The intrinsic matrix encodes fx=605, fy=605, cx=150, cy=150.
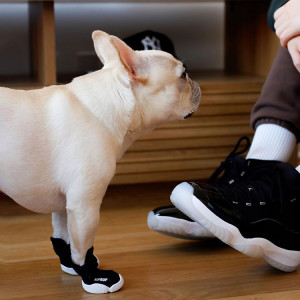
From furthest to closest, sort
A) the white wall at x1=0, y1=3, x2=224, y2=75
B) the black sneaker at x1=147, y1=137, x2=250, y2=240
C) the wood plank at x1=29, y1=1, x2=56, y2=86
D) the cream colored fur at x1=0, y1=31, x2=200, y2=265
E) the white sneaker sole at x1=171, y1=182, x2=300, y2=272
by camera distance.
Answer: the white wall at x1=0, y1=3, x2=224, y2=75, the wood plank at x1=29, y1=1, x2=56, y2=86, the black sneaker at x1=147, y1=137, x2=250, y2=240, the white sneaker sole at x1=171, y1=182, x2=300, y2=272, the cream colored fur at x1=0, y1=31, x2=200, y2=265

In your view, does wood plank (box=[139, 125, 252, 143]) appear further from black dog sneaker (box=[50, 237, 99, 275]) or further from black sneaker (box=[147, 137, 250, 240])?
black dog sneaker (box=[50, 237, 99, 275])

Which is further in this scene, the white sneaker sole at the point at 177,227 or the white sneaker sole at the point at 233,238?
the white sneaker sole at the point at 177,227

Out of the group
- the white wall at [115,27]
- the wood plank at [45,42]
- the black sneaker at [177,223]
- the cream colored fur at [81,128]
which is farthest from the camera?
the white wall at [115,27]

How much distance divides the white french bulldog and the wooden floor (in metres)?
0.06

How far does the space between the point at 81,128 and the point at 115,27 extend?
3.44 feet

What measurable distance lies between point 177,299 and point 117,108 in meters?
0.29

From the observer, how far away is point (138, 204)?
1441mm

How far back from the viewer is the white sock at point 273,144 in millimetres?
1123

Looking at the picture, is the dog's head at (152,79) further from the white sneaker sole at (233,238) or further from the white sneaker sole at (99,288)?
the white sneaker sole at (99,288)

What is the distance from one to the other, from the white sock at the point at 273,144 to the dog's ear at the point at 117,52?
0.35 metres

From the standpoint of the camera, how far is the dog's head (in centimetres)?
88

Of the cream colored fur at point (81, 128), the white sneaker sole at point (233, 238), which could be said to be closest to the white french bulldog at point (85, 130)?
the cream colored fur at point (81, 128)

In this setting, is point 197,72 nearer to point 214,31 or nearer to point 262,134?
point 214,31

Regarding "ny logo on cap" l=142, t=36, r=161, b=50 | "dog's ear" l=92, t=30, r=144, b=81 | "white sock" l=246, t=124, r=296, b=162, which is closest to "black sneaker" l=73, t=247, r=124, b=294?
"dog's ear" l=92, t=30, r=144, b=81
